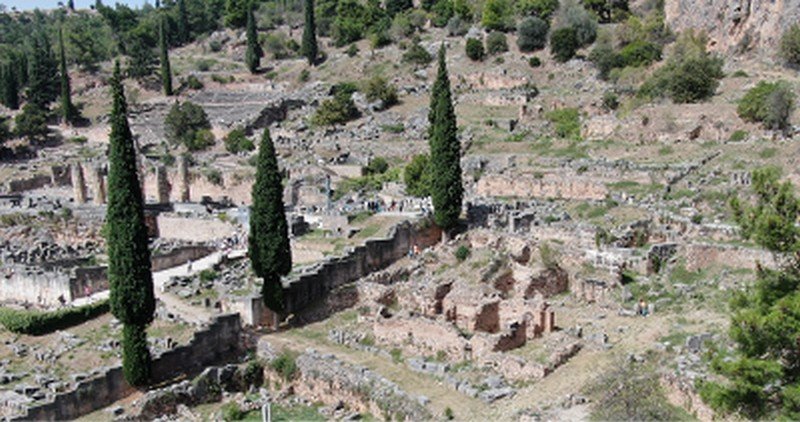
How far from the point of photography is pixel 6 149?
216 feet

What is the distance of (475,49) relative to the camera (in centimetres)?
6894

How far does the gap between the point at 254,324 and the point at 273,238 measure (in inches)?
105

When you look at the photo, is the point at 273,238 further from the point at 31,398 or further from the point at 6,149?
the point at 6,149

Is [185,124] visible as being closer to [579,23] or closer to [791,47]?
[579,23]

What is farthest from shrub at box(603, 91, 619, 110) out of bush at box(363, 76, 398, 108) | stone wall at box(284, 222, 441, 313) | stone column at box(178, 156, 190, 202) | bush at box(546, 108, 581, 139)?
stone column at box(178, 156, 190, 202)

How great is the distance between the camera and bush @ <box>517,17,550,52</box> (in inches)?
2704

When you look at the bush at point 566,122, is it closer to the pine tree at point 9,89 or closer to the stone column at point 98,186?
the stone column at point 98,186

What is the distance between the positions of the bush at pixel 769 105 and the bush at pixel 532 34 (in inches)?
1054

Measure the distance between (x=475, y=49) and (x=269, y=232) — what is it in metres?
46.0

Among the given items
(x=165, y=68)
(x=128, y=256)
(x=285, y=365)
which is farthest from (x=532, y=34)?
(x=128, y=256)

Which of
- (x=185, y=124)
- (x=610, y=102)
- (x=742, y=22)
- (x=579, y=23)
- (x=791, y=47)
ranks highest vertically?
(x=579, y=23)

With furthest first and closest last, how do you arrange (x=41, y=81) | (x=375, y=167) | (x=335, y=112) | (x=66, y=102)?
(x=41, y=81)
(x=66, y=102)
(x=335, y=112)
(x=375, y=167)

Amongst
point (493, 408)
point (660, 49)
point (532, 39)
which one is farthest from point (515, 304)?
point (532, 39)

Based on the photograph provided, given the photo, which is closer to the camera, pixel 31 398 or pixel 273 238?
pixel 31 398
